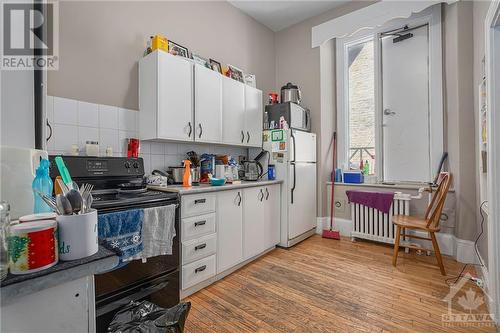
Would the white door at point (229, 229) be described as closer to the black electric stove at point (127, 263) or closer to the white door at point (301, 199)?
the black electric stove at point (127, 263)

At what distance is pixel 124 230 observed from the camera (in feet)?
4.81

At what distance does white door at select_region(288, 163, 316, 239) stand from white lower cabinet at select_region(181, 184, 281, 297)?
10.4 inches

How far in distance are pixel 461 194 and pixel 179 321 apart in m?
3.07

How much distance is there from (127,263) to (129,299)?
23cm

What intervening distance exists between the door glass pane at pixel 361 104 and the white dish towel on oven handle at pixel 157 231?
115 inches

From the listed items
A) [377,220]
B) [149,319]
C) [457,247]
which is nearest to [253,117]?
[377,220]

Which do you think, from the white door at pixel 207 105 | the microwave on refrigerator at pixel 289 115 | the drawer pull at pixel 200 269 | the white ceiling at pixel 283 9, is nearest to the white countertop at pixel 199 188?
the white door at pixel 207 105

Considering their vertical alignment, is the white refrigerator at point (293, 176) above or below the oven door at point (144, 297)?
above

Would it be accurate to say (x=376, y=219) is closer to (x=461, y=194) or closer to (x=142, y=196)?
(x=461, y=194)

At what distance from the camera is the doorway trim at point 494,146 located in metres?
1.48

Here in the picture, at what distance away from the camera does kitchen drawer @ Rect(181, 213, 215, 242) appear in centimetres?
189

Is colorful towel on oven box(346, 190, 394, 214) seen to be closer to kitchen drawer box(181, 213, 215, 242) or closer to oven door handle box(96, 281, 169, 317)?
kitchen drawer box(181, 213, 215, 242)

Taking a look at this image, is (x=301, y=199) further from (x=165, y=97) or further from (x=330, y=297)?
(x=165, y=97)

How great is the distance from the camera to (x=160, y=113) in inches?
82.0
